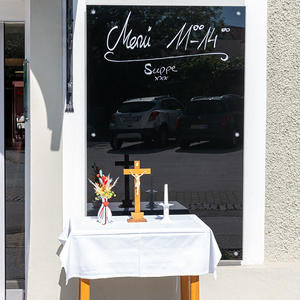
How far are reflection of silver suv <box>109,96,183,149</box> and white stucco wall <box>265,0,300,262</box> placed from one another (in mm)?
878

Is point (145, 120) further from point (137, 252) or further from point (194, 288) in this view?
point (194, 288)

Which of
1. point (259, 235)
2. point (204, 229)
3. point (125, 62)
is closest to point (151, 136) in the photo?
point (125, 62)

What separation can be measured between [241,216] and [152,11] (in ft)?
6.48

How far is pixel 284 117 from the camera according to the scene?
381cm

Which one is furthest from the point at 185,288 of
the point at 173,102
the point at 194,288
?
the point at 173,102

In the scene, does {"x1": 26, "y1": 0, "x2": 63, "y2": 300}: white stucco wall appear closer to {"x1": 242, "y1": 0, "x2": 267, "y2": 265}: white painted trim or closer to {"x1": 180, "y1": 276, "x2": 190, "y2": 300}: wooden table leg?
{"x1": 180, "y1": 276, "x2": 190, "y2": 300}: wooden table leg

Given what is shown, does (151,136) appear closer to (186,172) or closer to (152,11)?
(186,172)

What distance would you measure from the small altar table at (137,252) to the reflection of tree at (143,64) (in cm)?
109

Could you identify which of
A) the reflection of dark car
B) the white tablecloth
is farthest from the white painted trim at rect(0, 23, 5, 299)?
the reflection of dark car

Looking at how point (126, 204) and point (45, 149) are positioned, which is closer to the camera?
point (45, 149)

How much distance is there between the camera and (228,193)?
12.4 feet

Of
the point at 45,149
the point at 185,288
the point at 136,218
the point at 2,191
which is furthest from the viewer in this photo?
the point at 2,191

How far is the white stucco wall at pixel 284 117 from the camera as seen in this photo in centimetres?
379

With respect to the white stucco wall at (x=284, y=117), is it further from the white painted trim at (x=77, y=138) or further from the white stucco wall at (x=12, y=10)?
the white stucco wall at (x=12, y=10)
